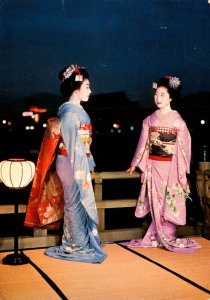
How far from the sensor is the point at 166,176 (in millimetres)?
6254

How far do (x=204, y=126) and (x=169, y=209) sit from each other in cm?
4999

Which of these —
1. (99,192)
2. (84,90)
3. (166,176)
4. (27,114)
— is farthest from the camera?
(27,114)

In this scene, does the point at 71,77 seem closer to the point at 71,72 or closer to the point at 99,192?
the point at 71,72

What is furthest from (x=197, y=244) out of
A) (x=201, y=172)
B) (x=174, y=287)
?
(x=174, y=287)

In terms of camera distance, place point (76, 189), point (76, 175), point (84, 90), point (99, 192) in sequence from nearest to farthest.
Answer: point (76, 175), point (76, 189), point (84, 90), point (99, 192)

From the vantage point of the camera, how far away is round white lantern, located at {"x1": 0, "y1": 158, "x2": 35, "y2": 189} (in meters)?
5.31

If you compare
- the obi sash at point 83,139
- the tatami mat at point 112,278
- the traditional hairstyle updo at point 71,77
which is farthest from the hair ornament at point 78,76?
the tatami mat at point 112,278

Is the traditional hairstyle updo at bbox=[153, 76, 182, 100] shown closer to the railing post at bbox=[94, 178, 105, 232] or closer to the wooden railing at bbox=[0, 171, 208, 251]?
the wooden railing at bbox=[0, 171, 208, 251]

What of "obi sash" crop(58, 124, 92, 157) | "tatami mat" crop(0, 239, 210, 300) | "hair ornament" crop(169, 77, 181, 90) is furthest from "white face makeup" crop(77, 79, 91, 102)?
"tatami mat" crop(0, 239, 210, 300)

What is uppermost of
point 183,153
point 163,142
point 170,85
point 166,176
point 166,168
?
point 170,85

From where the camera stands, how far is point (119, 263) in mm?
5457

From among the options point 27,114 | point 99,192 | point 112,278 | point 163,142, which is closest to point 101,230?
point 99,192

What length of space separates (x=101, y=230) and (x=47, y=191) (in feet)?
3.54

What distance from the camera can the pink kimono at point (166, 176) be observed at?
620 centimetres
